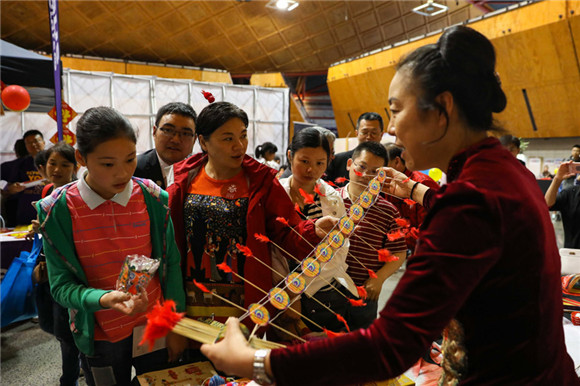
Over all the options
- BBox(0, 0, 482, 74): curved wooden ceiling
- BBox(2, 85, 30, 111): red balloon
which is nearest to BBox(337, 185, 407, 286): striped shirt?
BBox(2, 85, 30, 111): red balloon

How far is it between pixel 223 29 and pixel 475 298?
1235 cm

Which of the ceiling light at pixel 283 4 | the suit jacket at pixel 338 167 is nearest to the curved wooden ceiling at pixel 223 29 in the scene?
the ceiling light at pixel 283 4

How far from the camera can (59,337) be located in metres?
1.88

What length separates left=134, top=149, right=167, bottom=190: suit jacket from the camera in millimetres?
2200

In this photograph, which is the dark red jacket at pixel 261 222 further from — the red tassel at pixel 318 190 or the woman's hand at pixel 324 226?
the red tassel at pixel 318 190

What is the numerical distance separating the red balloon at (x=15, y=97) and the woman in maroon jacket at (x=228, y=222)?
425cm

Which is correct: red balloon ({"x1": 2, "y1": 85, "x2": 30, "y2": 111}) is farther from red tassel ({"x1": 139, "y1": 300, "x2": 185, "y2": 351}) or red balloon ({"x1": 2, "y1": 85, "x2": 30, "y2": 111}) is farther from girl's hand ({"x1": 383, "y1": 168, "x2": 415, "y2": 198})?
red tassel ({"x1": 139, "y1": 300, "x2": 185, "y2": 351})

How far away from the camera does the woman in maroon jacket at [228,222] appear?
1581 millimetres

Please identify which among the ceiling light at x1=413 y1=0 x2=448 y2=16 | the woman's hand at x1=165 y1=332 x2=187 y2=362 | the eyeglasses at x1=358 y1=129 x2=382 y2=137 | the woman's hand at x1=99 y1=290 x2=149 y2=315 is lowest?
the woman's hand at x1=165 y1=332 x2=187 y2=362

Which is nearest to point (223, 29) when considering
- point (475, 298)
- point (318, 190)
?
point (318, 190)

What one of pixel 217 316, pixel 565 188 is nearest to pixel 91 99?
pixel 217 316

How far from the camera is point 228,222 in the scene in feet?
5.21

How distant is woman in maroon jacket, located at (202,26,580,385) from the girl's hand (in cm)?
73

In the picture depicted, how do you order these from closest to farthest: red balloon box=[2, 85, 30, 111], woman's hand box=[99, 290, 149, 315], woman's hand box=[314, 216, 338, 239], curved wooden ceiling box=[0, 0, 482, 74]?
woman's hand box=[99, 290, 149, 315]
woman's hand box=[314, 216, 338, 239]
red balloon box=[2, 85, 30, 111]
curved wooden ceiling box=[0, 0, 482, 74]
